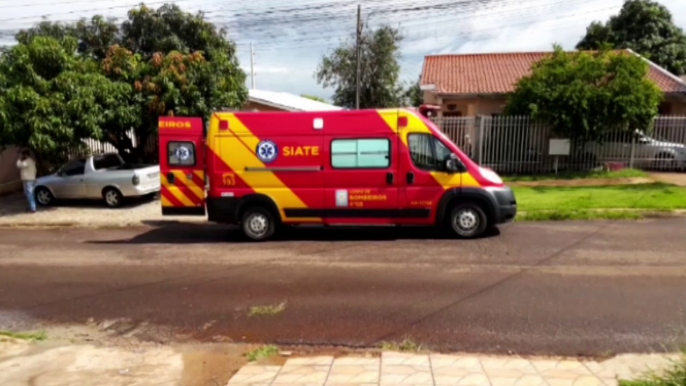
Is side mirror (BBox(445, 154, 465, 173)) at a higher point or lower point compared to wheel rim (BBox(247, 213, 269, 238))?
higher

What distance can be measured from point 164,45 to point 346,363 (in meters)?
13.6

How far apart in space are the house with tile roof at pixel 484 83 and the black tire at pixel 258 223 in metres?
14.0

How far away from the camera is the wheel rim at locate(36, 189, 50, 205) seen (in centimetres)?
1420

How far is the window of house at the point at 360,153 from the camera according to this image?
8922 millimetres

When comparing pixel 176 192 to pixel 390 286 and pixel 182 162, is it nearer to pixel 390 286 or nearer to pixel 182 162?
pixel 182 162

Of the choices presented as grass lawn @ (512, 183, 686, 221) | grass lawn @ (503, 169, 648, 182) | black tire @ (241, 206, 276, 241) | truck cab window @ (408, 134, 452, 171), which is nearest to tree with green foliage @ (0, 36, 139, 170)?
black tire @ (241, 206, 276, 241)

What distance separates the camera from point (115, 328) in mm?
5395

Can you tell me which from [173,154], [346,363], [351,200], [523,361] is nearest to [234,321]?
[346,363]

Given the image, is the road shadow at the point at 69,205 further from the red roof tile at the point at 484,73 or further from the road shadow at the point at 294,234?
the red roof tile at the point at 484,73

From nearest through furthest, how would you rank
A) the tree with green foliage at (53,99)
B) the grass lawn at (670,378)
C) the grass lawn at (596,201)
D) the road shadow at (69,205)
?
the grass lawn at (670,378), the grass lawn at (596,201), the tree with green foliage at (53,99), the road shadow at (69,205)

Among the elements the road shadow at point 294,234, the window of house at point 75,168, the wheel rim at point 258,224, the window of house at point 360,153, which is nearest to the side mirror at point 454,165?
the window of house at point 360,153

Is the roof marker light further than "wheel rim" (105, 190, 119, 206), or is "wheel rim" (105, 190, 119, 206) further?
"wheel rim" (105, 190, 119, 206)

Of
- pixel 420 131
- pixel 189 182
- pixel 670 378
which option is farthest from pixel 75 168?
pixel 670 378

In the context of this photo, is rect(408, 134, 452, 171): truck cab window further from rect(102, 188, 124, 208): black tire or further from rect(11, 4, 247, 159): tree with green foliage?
rect(102, 188, 124, 208): black tire
